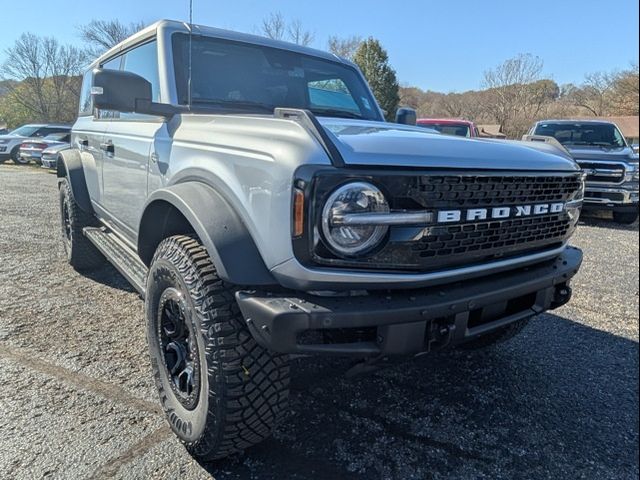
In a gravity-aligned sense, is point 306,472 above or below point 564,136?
below

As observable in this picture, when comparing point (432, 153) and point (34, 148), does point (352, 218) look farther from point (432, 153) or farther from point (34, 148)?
point (34, 148)

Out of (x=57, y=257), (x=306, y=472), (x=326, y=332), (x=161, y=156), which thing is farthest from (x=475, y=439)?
(x=57, y=257)

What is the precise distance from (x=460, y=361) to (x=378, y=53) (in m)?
3.26

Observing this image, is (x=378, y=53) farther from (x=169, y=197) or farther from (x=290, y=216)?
(x=290, y=216)

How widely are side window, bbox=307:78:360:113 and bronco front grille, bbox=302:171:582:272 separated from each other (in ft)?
5.59

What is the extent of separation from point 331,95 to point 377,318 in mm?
2269

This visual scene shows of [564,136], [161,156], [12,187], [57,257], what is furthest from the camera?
[12,187]

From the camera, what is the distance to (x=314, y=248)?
166 cm

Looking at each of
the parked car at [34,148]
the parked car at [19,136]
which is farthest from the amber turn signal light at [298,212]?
the parked car at [19,136]

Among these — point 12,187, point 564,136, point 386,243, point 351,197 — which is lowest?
point 12,187

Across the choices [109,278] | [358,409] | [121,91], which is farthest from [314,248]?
[109,278]

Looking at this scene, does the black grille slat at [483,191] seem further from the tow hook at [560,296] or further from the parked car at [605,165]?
the parked car at [605,165]

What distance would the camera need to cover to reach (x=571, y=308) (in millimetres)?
4164

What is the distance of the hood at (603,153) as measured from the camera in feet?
28.1
